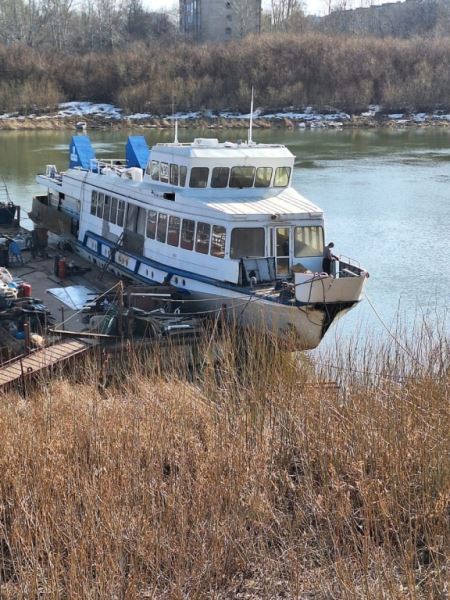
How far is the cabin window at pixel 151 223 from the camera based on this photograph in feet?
57.1

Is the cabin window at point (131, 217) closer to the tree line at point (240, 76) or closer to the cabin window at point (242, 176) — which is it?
the cabin window at point (242, 176)

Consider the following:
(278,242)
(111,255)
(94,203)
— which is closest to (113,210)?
(111,255)

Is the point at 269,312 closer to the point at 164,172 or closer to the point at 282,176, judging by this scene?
the point at 282,176

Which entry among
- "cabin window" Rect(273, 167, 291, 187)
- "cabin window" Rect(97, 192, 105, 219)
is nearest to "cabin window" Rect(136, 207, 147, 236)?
"cabin window" Rect(97, 192, 105, 219)

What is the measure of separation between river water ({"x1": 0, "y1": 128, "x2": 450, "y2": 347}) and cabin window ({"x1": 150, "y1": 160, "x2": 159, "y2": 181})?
5.39m

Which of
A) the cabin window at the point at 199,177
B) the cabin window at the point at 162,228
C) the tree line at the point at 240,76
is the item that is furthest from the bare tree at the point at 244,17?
the cabin window at the point at 199,177

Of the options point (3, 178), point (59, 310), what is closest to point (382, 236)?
point (59, 310)

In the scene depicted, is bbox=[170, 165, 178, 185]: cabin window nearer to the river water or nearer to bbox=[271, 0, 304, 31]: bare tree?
the river water

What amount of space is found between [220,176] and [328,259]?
2975 mm

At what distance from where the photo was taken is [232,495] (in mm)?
7426

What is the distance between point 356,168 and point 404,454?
3688 centimetres

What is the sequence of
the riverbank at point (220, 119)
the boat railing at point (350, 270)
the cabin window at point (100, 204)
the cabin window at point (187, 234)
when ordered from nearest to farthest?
the boat railing at point (350, 270), the cabin window at point (187, 234), the cabin window at point (100, 204), the riverbank at point (220, 119)

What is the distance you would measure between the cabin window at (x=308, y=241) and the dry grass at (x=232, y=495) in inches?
257

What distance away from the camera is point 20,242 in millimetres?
21797
